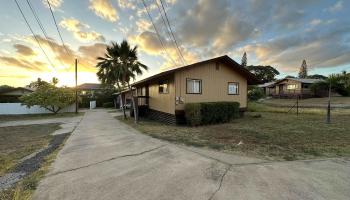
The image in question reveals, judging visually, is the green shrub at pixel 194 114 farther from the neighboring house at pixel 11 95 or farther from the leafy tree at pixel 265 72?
the leafy tree at pixel 265 72

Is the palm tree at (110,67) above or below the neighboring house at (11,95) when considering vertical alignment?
above

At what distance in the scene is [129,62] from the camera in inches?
607

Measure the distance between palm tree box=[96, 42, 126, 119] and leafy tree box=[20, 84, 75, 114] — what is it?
9.01 meters

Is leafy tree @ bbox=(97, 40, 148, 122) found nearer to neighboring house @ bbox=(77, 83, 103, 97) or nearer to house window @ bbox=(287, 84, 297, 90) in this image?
neighboring house @ bbox=(77, 83, 103, 97)

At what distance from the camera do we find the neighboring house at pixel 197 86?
11539 mm

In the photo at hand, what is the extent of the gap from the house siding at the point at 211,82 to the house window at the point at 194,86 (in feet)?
0.68

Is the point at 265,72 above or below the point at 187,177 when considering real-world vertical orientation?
above

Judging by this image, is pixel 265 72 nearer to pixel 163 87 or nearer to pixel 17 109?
pixel 163 87

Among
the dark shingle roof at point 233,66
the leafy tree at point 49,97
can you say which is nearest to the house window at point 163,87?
the dark shingle roof at point 233,66

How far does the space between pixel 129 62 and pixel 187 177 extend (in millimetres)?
13314

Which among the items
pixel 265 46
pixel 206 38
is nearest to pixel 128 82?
pixel 206 38

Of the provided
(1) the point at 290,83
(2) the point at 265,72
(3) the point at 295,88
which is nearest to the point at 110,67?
(3) the point at 295,88

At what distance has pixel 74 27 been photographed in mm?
13031

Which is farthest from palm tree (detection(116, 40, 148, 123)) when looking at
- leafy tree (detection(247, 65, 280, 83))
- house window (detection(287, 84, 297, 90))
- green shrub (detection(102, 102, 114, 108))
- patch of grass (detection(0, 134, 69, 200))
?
leafy tree (detection(247, 65, 280, 83))
